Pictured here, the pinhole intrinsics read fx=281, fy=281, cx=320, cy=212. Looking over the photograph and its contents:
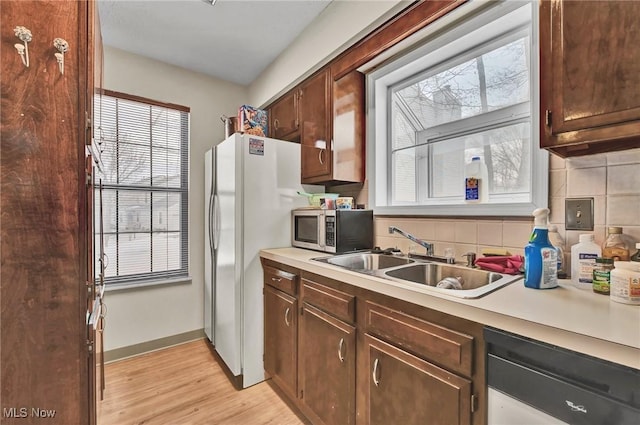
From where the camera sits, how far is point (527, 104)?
4.60ft

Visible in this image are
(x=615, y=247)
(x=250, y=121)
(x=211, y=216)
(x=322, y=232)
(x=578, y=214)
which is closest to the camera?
(x=615, y=247)

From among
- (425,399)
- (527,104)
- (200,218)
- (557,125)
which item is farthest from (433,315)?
(200,218)

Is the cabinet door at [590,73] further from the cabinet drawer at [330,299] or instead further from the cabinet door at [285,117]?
the cabinet door at [285,117]

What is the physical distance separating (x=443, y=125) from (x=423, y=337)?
4.45ft

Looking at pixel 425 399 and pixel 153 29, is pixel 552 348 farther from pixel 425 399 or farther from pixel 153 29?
pixel 153 29

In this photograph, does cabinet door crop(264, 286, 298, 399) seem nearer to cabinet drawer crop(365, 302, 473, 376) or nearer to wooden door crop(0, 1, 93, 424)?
cabinet drawer crop(365, 302, 473, 376)

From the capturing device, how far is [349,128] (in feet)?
6.72

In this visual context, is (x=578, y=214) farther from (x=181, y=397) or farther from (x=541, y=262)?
(x=181, y=397)

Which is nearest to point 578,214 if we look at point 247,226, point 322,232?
point 322,232

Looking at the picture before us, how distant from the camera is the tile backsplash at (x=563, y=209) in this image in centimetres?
101

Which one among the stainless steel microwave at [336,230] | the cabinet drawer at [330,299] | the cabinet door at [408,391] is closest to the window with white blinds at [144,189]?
the stainless steel microwave at [336,230]

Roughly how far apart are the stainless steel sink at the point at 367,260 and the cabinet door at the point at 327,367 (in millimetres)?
314

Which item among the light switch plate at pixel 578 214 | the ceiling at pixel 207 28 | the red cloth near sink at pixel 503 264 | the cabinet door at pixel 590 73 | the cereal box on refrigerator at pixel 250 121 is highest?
the ceiling at pixel 207 28

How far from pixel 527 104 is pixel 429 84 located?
2.11 ft
